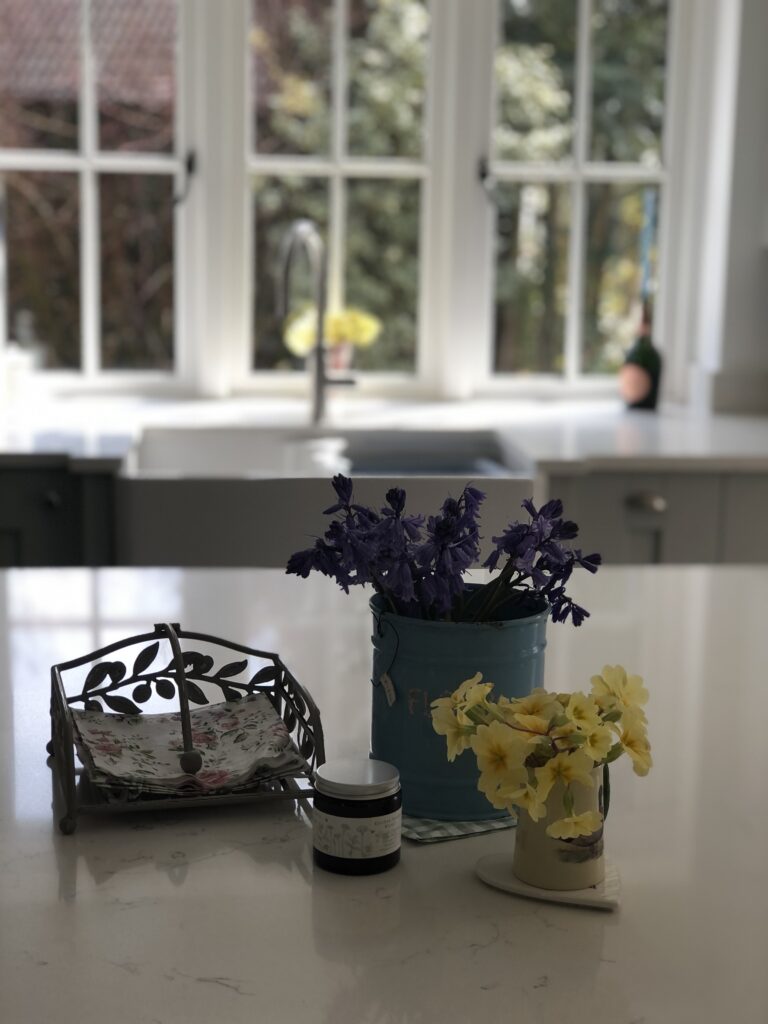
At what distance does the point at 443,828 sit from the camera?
102 cm

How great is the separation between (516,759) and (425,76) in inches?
118

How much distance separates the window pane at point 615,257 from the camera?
3.69 meters

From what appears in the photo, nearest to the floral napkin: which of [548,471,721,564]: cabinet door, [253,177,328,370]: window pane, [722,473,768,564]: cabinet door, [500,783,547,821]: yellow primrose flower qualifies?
[500,783,547,821]: yellow primrose flower

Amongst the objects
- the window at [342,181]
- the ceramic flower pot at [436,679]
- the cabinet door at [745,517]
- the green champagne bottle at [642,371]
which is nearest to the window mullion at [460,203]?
the window at [342,181]

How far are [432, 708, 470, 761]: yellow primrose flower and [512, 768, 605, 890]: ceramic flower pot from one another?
0.06 meters

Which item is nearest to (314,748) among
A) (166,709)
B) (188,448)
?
(166,709)

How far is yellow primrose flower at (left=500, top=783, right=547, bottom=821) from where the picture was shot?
887mm

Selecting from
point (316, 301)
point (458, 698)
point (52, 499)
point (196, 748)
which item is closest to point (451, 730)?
point (458, 698)

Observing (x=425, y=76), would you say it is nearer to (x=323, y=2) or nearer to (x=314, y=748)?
(x=323, y=2)

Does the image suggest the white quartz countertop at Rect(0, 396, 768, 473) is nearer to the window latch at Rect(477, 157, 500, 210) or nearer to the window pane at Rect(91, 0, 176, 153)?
the window latch at Rect(477, 157, 500, 210)

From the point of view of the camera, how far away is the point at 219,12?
11.5 ft

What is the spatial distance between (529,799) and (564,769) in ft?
0.10

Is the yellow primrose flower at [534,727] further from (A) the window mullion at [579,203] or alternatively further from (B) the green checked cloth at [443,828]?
(A) the window mullion at [579,203]

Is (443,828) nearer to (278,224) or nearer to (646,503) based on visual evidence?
(646,503)
